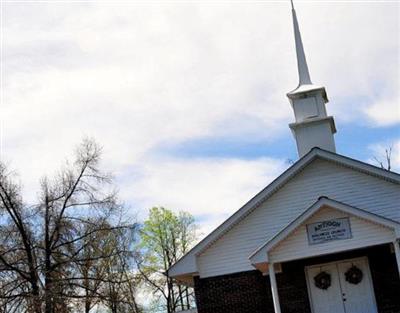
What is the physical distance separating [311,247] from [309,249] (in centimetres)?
7

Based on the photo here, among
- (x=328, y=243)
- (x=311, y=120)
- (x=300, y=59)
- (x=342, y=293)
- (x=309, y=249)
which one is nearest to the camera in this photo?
(x=328, y=243)

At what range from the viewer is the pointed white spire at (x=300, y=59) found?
24.1m

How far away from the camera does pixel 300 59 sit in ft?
83.0

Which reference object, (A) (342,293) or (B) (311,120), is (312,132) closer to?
(B) (311,120)

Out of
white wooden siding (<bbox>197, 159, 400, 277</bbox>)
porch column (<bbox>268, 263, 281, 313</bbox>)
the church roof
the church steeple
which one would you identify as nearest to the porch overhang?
porch column (<bbox>268, 263, 281, 313</bbox>)

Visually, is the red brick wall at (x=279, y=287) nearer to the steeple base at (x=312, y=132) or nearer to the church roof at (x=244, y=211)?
the church roof at (x=244, y=211)

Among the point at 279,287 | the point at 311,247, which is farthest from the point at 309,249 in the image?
the point at 279,287

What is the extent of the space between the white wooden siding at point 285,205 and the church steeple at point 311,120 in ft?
7.64

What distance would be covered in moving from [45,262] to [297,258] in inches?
358

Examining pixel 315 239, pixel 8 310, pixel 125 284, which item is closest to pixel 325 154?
pixel 315 239

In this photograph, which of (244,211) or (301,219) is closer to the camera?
(301,219)

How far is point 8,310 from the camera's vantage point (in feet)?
70.6

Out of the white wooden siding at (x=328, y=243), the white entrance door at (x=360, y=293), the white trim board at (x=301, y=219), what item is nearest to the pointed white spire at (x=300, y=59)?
the white trim board at (x=301, y=219)

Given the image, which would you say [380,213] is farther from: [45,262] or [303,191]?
[45,262]
